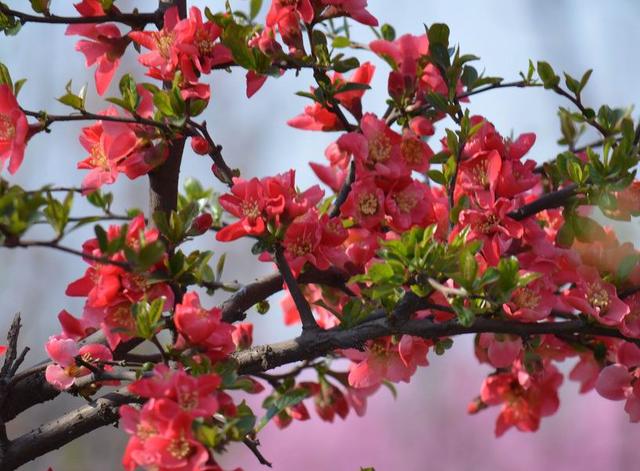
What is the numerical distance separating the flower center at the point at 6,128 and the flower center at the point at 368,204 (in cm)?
36

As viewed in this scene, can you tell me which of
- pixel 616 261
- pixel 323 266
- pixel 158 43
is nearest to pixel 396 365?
pixel 323 266

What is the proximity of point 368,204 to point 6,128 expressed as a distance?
372 millimetres

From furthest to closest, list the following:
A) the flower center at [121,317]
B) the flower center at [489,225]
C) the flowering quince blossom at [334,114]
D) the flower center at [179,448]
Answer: the flowering quince blossom at [334,114] → the flower center at [489,225] → the flower center at [121,317] → the flower center at [179,448]

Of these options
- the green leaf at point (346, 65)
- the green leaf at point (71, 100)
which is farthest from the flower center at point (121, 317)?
the green leaf at point (346, 65)

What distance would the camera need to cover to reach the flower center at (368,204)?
1.04 m

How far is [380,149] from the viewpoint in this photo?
1043mm

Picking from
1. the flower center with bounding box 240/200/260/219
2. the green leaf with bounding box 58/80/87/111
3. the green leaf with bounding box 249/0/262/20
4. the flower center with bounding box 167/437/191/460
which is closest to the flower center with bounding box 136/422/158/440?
the flower center with bounding box 167/437/191/460

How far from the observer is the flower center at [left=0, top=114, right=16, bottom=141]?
0.97 m

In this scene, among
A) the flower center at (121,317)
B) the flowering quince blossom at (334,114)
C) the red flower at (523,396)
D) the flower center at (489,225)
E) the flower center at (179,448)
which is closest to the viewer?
the flower center at (179,448)

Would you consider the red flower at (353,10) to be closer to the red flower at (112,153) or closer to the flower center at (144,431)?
the red flower at (112,153)

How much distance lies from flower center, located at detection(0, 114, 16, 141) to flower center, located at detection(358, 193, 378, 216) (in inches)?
14.0

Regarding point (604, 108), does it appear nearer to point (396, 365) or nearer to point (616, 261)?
point (616, 261)

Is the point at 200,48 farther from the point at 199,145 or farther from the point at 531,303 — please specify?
the point at 531,303

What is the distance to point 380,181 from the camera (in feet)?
3.47
